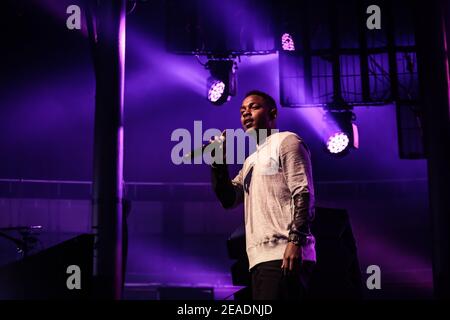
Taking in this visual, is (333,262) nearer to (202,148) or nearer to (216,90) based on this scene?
(202,148)

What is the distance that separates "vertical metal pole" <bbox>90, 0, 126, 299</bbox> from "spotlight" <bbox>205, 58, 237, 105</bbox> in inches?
51.5

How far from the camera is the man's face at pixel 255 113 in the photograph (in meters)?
2.75

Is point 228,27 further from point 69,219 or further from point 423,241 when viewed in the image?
point 423,241

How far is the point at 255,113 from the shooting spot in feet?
9.02

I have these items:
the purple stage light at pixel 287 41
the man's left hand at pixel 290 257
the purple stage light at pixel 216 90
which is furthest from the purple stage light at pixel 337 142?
the man's left hand at pixel 290 257

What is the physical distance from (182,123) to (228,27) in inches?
145

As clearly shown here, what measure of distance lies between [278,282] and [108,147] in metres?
3.51

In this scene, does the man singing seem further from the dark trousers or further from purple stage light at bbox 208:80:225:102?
purple stage light at bbox 208:80:225:102

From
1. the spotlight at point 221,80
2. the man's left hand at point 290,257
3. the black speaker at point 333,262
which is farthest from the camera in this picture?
the spotlight at point 221,80

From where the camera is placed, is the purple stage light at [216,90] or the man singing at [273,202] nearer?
the man singing at [273,202]

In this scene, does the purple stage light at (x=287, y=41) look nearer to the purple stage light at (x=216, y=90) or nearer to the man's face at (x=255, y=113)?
the purple stage light at (x=216, y=90)

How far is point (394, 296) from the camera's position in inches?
408

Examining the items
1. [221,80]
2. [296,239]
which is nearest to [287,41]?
[221,80]
